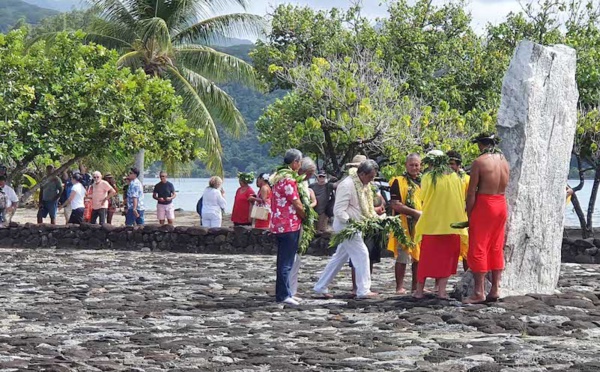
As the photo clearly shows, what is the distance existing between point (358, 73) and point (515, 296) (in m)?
19.3

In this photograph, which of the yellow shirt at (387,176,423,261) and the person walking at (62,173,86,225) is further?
the person walking at (62,173,86,225)

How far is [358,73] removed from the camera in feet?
99.3

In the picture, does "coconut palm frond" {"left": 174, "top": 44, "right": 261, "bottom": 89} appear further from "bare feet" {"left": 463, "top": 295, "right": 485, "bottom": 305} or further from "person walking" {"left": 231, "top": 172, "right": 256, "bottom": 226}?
"bare feet" {"left": 463, "top": 295, "right": 485, "bottom": 305}

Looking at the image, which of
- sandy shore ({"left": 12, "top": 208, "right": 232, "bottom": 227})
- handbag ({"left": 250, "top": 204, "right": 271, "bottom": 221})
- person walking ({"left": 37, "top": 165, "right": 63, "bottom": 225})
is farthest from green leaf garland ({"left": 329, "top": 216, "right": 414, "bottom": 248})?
sandy shore ({"left": 12, "top": 208, "right": 232, "bottom": 227})

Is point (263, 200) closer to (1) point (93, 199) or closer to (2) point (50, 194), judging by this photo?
(1) point (93, 199)

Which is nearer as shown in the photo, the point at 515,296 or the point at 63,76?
the point at 515,296

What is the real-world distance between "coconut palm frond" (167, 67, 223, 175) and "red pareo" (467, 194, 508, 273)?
19.4 metres

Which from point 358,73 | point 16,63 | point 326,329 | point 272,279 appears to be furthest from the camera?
point 358,73

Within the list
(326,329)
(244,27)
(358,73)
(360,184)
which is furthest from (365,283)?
(244,27)

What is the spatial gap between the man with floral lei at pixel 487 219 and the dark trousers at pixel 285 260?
199 centimetres

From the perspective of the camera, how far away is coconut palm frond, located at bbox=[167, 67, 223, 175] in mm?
29995

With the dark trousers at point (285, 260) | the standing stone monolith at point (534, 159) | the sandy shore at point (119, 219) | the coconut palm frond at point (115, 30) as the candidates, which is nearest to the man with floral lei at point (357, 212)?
the dark trousers at point (285, 260)

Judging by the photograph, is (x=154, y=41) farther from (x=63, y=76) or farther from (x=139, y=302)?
(x=139, y=302)

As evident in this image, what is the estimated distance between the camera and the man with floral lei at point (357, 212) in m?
11.8
